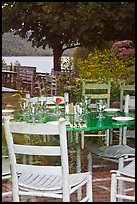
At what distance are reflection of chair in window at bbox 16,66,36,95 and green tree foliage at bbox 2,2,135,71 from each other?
3.85 feet

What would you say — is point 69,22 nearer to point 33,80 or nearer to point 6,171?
point 33,80

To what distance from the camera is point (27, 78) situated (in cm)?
898

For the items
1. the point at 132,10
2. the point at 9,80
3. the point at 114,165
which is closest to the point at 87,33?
the point at 132,10

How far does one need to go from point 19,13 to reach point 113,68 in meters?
4.08

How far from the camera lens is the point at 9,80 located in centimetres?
1000

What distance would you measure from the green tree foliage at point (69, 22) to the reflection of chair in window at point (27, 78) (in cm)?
117

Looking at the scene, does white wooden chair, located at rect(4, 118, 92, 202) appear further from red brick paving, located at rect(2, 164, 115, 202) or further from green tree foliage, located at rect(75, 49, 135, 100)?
green tree foliage, located at rect(75, 49, 135, 100)

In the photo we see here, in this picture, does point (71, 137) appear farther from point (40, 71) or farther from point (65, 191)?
point (40, 71)

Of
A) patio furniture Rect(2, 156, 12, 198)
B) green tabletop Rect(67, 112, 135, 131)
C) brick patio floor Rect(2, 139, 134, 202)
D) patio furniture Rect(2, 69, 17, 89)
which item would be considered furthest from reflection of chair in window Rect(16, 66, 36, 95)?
patio furniture Rect(2, 156, 12, 198)

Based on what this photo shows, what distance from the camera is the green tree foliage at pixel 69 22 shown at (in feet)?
29.3

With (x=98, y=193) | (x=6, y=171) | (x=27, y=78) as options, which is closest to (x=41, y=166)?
(x=6, y=171)

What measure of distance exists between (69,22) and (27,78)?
4.90ft

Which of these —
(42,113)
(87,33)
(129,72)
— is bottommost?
(42,113)

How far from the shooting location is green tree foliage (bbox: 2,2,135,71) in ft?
29.3
